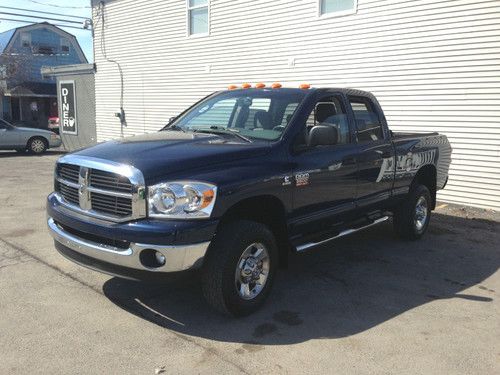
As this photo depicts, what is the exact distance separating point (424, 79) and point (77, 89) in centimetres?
1427

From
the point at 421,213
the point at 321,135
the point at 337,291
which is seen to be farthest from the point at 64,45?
the point at 337,291

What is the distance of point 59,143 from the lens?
1877cm

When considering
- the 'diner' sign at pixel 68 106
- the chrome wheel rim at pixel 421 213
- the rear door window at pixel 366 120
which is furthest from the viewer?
the 'diner' sign at pixel 68 106

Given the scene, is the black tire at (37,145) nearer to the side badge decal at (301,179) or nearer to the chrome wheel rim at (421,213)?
the chrome wheel rim at (421,213)

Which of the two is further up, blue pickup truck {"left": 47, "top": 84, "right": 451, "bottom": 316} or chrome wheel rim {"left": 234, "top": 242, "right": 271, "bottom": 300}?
blue pickup truck {"left": 47, "top": 84, "right": 451, "bottom": 316}

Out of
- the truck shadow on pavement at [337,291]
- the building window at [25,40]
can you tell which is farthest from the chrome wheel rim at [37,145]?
the building window at [25,40]

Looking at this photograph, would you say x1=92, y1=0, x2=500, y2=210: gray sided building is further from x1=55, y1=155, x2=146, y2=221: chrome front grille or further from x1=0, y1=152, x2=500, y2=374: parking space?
x1=55, y1=155, x2=146, y2=221: chrome front grille

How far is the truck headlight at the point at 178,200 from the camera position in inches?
139

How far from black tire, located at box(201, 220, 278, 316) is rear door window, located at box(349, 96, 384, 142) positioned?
204 centimetres

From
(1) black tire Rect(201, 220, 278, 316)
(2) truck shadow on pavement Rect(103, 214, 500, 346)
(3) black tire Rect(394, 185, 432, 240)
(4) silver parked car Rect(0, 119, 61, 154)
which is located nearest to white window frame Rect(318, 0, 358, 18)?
(3) black tire Rect(394, 185, 432, 240)

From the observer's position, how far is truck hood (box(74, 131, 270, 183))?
143 inches

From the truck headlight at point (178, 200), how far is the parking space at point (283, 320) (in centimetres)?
48

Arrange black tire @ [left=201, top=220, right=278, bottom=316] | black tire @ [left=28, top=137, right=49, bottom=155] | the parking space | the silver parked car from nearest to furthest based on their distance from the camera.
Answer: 1. the parking space
2. black tire @ [left=201, top=220, right=278, bottom=316]
3. the silver parked car
4. black tire @ [left=28, top=137, right=49, bottom=155]

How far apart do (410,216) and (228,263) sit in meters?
3.44
